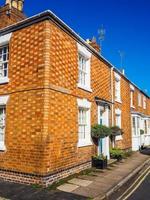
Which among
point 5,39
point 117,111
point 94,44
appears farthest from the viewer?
point 117,111

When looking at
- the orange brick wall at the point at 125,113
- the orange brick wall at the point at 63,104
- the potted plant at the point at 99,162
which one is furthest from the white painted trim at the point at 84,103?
the orange brick wall at the point at 125,113

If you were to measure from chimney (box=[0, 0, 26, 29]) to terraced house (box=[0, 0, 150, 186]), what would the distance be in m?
0.09

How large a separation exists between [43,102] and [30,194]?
11.4 feet

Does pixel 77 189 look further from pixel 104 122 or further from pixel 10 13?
pixel 10 13

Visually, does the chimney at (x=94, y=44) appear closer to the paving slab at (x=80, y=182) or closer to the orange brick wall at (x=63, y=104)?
the orange brick wall at (x=63, y=104)

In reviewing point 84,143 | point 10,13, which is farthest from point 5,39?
point 84,143

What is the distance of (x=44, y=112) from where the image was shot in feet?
32.5

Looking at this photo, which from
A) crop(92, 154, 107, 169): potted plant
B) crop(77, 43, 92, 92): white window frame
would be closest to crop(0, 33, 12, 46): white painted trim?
crop(77, 43, 92, 92): white window frame

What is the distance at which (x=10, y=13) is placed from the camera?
14039mm

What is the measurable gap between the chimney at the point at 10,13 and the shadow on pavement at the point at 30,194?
8.78 meters

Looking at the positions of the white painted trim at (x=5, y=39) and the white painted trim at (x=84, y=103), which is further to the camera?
the white painted trim at (x=84, y=103)

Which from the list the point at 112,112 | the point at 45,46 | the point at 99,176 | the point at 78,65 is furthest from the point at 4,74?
the point at 112,112

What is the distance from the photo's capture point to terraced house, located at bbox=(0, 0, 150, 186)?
9961 mm

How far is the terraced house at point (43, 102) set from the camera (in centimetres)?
996
